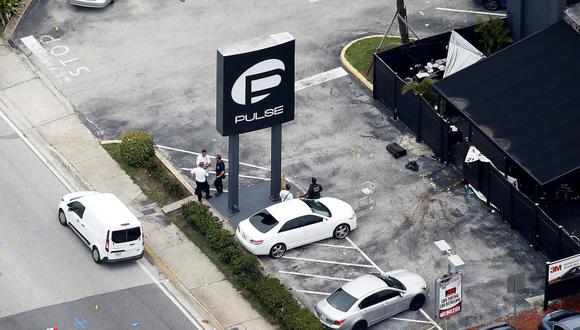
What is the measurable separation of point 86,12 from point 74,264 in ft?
59.6

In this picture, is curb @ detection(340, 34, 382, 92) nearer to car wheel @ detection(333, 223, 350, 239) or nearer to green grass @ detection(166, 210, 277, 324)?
car wheel @ detection(333, 223, 350, 239)

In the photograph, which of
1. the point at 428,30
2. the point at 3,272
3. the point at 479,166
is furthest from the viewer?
the point at 428,30

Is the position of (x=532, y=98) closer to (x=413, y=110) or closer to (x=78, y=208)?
(x=413, y=110)

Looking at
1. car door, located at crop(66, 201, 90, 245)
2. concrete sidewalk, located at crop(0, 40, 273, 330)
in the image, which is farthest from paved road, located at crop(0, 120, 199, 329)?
concrete sidewalk, located at crop(0, 40, 273, 330)

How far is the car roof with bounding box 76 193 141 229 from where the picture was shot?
47094 mm

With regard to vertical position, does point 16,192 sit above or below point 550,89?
below

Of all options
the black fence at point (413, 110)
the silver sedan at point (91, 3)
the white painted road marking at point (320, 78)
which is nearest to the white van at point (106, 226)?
the white painted road marking at point (320, 78)

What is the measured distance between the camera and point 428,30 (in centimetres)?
6119

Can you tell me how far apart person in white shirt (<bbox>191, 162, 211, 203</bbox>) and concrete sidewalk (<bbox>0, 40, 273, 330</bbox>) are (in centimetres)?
159

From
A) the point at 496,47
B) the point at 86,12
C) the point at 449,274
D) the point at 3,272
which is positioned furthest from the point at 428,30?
the point at 3,272

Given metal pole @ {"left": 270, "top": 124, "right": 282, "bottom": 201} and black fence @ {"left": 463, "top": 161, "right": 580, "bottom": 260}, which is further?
metal pole @ {"left": 270, "top": 124, "right": 282, "bottom": 201}

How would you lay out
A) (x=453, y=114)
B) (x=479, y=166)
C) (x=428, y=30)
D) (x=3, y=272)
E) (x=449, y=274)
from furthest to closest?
(x=428, y=30) → (x=453, y=114) → (x=479, y=166) → (x=3, y=272) → (x=449, y=274)

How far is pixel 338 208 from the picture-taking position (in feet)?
161

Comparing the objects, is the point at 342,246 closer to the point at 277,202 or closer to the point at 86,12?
the point at 277,202
